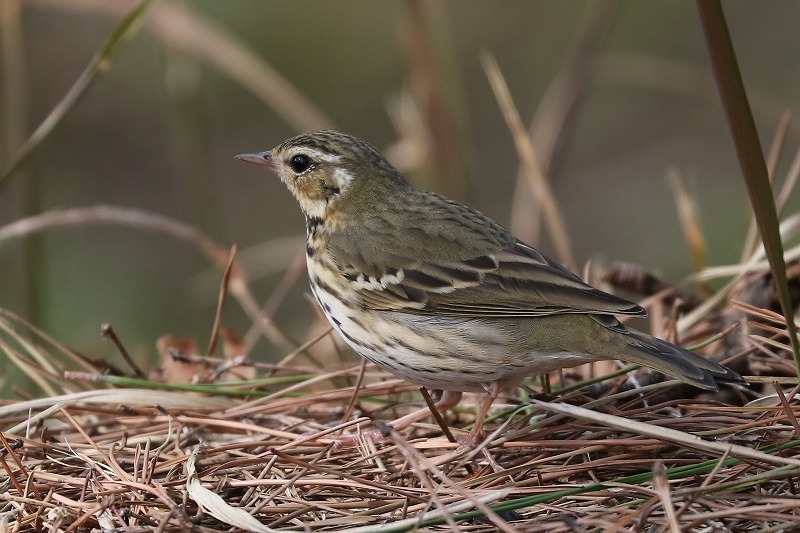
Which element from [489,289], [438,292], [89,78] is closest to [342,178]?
[438,292]

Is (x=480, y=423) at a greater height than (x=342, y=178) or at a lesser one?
lesser

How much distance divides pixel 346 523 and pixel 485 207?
7379 mm

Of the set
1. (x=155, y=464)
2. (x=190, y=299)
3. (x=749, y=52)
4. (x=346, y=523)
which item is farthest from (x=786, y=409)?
(x=749, y=52)

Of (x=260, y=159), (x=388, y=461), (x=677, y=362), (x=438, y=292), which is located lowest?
(x=388, y=461)

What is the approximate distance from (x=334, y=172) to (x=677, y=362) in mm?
2027

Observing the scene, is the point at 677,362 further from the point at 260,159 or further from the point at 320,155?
the point at 260,159

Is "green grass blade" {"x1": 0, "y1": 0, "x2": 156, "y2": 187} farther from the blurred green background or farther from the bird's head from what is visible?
the blurred green background

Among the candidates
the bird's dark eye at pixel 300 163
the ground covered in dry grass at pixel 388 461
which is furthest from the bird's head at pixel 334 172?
the ground covered in dry grass at pixel 388 461

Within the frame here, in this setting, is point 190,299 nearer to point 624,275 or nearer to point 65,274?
point 65,274

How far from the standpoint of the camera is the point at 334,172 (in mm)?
4816

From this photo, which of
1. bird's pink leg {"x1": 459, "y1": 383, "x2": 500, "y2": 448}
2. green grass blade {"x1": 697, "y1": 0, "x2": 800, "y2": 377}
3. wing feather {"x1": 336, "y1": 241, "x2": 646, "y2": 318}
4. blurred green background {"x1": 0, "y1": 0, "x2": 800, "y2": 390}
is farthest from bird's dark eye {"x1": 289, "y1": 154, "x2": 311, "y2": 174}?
green grass blade {"x1": 697, "y1": 0, "x2": 800, "y2": 377}

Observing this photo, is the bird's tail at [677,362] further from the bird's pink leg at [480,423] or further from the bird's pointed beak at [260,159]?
the bird's pointed beak at [260,159]

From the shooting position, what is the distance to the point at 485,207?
10.3m

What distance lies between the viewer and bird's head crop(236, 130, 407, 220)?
479 cm
